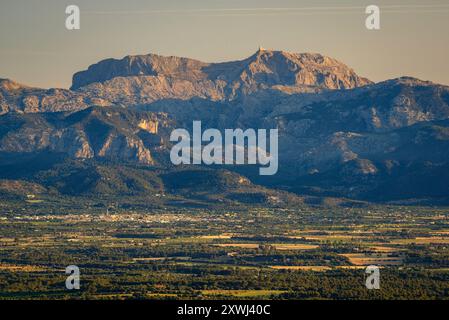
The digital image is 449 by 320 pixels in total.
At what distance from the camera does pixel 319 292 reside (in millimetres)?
190625
